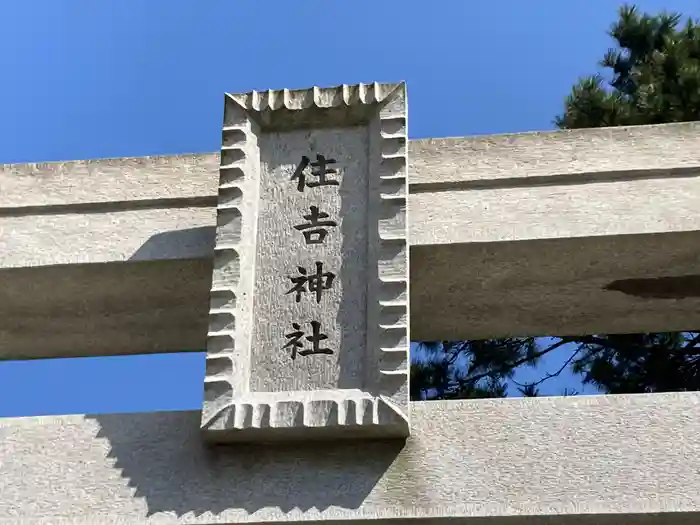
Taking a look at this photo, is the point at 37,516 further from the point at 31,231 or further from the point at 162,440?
the point at 31,231

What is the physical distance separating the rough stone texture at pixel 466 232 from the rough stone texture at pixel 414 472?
27.0 inches

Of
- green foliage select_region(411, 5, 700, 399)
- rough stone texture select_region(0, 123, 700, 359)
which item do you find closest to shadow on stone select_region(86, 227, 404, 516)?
rough stone texture select_region(0, 123, 700, 359)

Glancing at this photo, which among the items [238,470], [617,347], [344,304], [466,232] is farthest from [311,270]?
[617,347]

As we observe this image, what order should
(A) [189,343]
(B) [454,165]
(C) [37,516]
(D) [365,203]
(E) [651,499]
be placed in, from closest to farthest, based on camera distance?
1. (E) [651,499]
2. (C) [37,516]
3. (D) [365,203]
4. (B) [454,165]
5. (A) [189,343]

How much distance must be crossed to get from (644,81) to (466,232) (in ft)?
9.37

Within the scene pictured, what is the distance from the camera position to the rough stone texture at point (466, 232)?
3607 mm

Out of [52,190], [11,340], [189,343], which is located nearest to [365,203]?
[189,343]

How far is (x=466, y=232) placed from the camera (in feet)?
11.8

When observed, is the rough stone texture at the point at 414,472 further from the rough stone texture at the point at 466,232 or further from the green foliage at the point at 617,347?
the green foliage at the point at 617,347

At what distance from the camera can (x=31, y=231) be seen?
3.87 meters

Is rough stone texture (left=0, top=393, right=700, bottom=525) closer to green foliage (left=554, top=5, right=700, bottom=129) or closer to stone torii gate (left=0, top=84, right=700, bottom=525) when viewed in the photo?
stone torii gate (left=0, top=84, right=700, bottom=525)

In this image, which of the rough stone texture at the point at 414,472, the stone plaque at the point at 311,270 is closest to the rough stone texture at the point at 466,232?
the stone plaque at the point at 311,270

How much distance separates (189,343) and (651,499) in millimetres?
1926

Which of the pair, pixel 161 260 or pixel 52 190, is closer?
pixel 161 260
